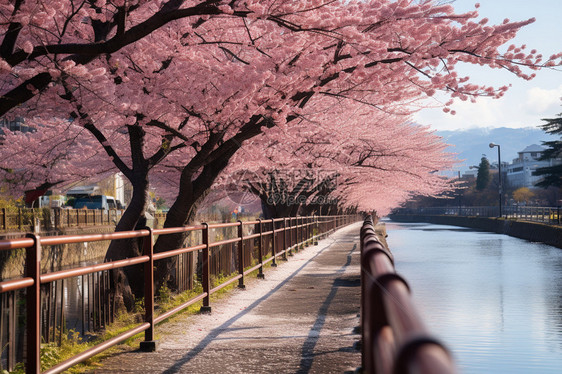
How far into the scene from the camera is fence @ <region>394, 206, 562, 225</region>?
46.5m

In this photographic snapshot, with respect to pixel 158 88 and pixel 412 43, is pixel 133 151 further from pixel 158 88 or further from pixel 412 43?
pixel 412 43

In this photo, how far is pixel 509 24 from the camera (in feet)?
31.6

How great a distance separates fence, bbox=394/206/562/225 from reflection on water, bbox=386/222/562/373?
47.9ft

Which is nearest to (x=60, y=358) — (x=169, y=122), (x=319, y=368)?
(x=319, y=368)

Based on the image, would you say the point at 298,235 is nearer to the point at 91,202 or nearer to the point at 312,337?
the point at 312,337

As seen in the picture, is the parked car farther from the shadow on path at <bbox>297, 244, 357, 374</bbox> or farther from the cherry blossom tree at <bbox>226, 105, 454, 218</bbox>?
the shadow on path at <bbox>297, 244, 357, 374</bbox>

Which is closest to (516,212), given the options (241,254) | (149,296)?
(241,254)

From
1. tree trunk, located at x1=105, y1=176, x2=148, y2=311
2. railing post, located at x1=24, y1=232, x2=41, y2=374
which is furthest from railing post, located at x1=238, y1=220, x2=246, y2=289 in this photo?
railing post, located at x1=24, y1=232, x2=41, y2=374

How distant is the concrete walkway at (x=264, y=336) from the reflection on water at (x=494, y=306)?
4.97 feet

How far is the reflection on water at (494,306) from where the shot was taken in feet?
37.0

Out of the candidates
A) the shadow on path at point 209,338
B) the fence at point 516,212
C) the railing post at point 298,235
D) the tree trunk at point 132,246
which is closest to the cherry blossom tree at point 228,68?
the tree trunk at point 132,246

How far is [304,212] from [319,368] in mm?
31545

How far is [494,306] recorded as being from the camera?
55.4 feet

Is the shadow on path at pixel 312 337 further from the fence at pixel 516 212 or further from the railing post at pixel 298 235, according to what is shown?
the fence at pixel 516 212
